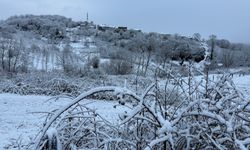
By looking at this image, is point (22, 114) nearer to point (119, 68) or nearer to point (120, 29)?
point (119, 68)

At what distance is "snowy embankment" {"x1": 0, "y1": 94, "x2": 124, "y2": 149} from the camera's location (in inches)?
305

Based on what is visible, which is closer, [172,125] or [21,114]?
[172,125]

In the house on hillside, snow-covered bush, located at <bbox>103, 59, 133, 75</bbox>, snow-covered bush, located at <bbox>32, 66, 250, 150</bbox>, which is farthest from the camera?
the house on hillside

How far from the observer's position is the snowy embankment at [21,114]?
25.5ft

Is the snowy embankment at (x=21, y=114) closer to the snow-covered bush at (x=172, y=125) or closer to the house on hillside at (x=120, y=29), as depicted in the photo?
the snow-covered bush at (x=172, y=125)

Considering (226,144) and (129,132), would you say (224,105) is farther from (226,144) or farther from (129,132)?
(129,132)

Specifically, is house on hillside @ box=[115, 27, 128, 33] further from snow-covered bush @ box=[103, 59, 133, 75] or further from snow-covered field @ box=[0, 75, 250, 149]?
snow-covered field @ box=[0, 75, 250, 149]

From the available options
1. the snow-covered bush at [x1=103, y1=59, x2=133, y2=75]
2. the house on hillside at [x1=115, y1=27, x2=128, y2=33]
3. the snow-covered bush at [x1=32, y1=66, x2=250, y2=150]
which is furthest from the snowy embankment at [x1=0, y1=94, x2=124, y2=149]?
the house on hillside at [x1=115, y1=27, x2=128, y2=33]

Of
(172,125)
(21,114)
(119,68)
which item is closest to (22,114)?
(21,114)

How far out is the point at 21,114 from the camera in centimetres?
1064

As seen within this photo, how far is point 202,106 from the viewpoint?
4.90 feet

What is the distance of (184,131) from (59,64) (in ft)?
76.6

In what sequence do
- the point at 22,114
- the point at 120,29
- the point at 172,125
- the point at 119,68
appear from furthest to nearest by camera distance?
the point at 120,29, the point at 119,68, the point at 22,114, the point at 172,125

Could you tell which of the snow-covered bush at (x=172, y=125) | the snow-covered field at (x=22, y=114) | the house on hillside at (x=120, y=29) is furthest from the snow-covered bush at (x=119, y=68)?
the house on hillside at (x=120, y=29)
